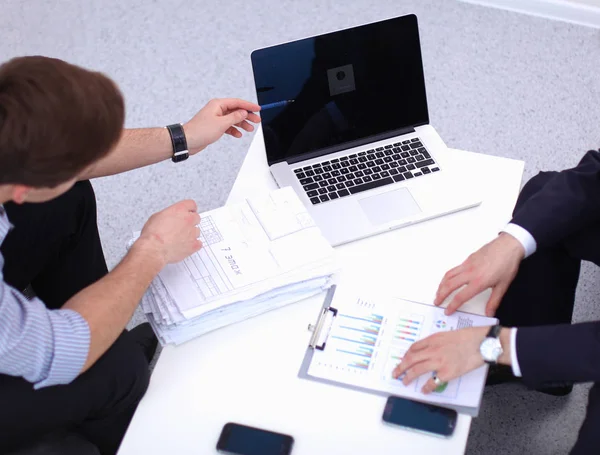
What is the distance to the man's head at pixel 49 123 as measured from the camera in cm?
101

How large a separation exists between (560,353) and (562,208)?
0.33 metres

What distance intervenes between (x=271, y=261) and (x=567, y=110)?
1.59m

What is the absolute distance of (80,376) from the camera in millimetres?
1189

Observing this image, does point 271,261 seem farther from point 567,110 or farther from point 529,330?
point 567,110

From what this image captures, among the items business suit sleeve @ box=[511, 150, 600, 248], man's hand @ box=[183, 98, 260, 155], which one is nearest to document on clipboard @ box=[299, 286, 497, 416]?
business suit sleeve @ box=[511, 150, 600, 248]

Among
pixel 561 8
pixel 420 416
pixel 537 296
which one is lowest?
pixel 561 8

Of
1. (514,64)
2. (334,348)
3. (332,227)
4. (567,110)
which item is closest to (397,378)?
(334,348)

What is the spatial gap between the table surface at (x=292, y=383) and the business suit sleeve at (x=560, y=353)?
12 centimetres

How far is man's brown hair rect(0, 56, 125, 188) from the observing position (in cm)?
101

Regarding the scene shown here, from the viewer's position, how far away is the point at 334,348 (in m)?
1.21

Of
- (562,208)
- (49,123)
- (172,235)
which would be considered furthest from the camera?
(562,208)

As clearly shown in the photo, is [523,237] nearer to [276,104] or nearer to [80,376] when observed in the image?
[276,104]

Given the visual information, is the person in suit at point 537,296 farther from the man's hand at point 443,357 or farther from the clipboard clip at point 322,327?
the clipboard clip at point 322,327

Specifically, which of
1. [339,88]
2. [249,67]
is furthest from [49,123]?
[249,67]
